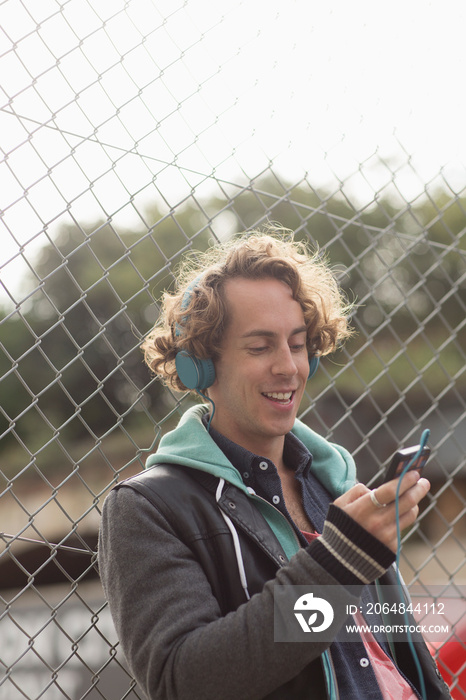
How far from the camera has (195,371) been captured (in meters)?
1.71

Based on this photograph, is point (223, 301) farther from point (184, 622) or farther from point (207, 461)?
point (184, 622)

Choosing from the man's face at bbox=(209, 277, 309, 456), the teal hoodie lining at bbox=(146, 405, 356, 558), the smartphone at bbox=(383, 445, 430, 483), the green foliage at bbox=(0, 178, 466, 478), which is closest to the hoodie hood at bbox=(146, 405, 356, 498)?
the teal hoodie lining at bbox=(146, 405, 356, 558)

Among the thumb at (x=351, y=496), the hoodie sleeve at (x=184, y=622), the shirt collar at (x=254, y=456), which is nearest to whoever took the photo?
the hoodie sleeve at (x=184, y=622)

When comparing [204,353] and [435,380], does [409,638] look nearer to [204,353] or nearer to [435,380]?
[204,353]

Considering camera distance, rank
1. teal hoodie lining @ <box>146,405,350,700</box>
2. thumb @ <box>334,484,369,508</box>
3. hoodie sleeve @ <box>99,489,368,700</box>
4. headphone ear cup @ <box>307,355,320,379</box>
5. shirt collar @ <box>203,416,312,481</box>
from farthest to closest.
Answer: headphone ear cup @ <box>307,355,320,379</box>, shirt collar @ <box>203,416,312,481</box>, teal hoodie lining @ <box>146,405,350,700</box>, thumb @ <box>334,484,369,508</box>, hoodie sleeve @ <box>99,489,368,700</box>

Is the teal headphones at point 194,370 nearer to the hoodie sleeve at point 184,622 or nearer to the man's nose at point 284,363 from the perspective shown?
the man's nose at point 284,363

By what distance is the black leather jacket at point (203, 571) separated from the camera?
1230 mm

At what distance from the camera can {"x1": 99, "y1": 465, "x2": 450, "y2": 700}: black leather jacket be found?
1230 mm

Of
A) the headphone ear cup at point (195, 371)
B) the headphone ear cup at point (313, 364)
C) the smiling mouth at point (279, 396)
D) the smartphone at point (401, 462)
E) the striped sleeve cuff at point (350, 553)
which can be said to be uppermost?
the headphone ear cup at point (195, 371)

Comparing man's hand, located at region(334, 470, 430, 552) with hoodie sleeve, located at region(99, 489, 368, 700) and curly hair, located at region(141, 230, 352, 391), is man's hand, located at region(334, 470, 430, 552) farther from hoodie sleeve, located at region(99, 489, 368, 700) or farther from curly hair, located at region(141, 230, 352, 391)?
curly hair, located at region(141, 230, 352, 391)

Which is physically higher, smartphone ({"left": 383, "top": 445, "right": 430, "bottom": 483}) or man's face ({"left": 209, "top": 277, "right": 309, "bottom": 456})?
man's face ({"left": 209, "top": 277, "right": 309, "bottom": 456})

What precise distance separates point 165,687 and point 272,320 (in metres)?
0.85

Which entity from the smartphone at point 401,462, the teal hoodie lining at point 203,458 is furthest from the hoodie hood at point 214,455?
the smartphone at point 401,462

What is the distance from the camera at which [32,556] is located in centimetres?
1070
